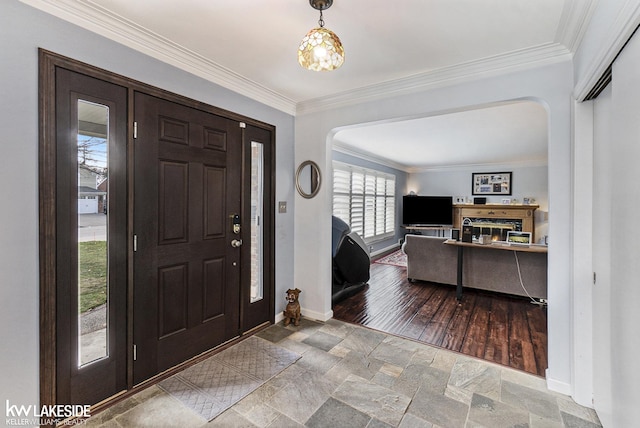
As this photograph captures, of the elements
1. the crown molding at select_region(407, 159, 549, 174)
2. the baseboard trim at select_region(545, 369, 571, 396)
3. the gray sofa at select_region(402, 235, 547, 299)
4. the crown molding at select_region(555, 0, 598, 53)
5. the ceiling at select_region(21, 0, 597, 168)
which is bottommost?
the baseboard trim at select_region(545, 369, 571, 396)

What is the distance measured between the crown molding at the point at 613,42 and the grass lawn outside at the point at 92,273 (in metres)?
2.88

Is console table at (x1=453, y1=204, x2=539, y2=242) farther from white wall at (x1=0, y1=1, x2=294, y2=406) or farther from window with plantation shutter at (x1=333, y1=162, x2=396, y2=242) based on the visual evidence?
white wall at (x1=0, y1=1, x2=294, y2=406)

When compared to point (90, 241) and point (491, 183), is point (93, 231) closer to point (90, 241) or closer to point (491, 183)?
point (90, 241)

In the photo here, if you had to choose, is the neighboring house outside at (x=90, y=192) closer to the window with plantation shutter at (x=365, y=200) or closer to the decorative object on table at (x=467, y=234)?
the window with plantation shutter at (x=365, y=200)

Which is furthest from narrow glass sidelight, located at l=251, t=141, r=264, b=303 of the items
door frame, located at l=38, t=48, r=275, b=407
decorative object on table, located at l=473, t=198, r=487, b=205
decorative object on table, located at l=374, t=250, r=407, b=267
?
decorative object on table, located at l=473, t=198, r=487, b=205

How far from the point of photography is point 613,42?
125 centimetres

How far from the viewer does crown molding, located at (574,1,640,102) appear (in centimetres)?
109

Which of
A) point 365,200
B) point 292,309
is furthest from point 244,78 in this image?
point 365,200

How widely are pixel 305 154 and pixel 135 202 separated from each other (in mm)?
1818

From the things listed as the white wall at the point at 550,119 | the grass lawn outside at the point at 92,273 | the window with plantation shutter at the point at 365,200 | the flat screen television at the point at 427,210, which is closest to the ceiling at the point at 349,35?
the white wall at the point at 550,119

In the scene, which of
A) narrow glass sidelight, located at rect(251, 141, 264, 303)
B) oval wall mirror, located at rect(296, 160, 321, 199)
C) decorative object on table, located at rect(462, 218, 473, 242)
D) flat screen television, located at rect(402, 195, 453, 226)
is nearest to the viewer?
narrow glass sidelight, located at rect(251, 141, 264, 303)

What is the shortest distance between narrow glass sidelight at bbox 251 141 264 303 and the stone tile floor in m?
0.79

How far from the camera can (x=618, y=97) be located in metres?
1.30

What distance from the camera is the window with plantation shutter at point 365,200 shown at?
18.4 ft
